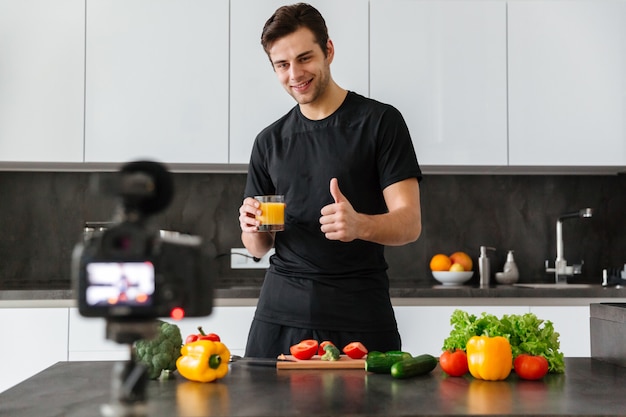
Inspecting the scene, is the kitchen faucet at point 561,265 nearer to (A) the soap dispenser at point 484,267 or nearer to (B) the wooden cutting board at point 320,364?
(A) the soap dispenser at point 484,267

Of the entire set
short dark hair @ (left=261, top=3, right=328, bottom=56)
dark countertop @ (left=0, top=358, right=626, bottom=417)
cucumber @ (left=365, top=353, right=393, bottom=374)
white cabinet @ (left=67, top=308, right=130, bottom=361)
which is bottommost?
white cabinet @ (left=67, top=308, right=130, bottom=361)

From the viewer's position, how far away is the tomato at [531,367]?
1.73 m

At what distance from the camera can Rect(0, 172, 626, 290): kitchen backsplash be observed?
402 cm

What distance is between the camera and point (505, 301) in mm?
3469

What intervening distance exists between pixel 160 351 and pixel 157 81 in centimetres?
218

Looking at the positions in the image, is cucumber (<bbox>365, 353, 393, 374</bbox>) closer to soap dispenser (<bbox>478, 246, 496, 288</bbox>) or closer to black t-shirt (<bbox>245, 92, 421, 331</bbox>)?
black t-shirt (<bbox>245, 92, 421, 331</bbox>)

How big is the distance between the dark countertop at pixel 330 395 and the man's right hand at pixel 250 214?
431mm

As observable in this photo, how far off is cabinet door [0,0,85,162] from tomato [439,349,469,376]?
243 cm

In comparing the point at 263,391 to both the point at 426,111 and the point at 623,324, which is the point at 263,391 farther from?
the point at 426,111

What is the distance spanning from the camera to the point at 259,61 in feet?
12.2

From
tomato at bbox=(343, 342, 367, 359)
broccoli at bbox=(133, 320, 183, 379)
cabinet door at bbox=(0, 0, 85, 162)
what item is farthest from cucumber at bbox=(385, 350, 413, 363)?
cabinet door at bbox=(0, 0, 85, 162)

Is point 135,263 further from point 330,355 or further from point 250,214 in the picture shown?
point 250,214

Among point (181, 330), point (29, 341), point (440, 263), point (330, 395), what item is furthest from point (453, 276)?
point (330, 395)

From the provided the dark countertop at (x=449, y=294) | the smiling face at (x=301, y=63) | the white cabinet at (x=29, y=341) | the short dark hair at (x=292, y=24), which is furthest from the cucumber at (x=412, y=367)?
the white cabinet at (x=29, y=341)
